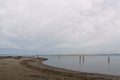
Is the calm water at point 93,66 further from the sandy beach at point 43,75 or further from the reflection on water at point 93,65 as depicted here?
the sandy beach at point 43,75

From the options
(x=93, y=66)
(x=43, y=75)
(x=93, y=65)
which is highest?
(x=43, y=75)

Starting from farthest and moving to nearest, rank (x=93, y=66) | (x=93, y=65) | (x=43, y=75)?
1. (x=93, y=65)
2. (x=93, y=66)
3. (x=43, y=75)

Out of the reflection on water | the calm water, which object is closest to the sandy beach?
the calm water

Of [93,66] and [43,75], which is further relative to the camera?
[93,66]

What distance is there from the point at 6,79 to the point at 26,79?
2.67 meters

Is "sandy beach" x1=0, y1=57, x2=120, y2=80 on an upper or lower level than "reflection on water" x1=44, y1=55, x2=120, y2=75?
upper

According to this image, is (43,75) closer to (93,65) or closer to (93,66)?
(93,66)

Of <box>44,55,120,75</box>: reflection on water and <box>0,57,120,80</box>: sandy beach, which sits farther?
<box>44,55,120,75</box>: reflection on water

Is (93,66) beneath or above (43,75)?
beneath

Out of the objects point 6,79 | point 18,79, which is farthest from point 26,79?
point 6,79

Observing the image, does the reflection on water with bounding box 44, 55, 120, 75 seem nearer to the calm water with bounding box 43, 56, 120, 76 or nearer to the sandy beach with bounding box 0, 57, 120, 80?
the calm water with bounding box 43, 56, 120, 76

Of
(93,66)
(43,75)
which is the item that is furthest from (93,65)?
(43,75)

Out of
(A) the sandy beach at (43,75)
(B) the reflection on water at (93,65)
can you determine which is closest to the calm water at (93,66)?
(B) the reflection on water at (93,65)

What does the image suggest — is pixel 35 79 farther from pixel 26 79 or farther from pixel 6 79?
pixel 6 79
